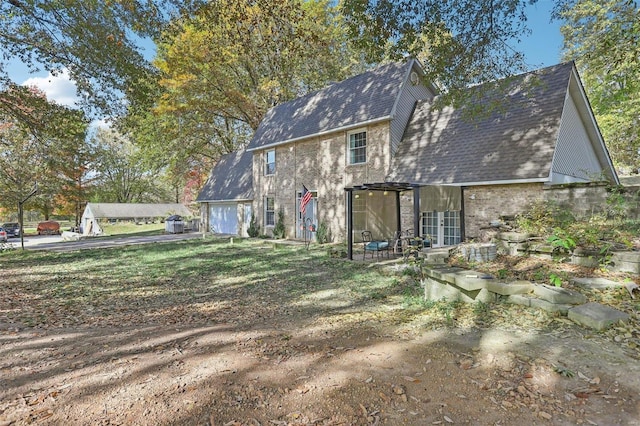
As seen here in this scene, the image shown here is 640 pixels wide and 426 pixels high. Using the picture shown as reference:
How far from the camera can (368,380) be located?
3248 millimetres

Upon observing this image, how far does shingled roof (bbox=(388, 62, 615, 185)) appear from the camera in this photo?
35.7 ft

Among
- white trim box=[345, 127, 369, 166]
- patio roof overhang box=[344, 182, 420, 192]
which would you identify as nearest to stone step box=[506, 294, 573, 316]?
patio roof overhang box=[344, 182, 420, 192]

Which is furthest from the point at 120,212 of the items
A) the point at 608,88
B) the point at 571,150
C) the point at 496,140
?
the point at 608,88

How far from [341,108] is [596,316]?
14382mm

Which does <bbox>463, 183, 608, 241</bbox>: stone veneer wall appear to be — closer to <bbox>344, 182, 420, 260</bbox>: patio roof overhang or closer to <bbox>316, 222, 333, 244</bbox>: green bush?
<bbox>344, 182, 420, 260</bbox>: patio roof overhang

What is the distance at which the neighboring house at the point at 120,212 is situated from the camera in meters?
36.8

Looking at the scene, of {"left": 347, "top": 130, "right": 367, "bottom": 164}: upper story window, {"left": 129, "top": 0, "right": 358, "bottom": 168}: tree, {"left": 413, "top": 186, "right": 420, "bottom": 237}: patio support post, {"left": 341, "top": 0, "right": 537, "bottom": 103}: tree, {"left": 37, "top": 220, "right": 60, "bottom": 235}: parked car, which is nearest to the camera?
{"left": 341, "top": 0, "right": 537, "bottom": 103}: tree

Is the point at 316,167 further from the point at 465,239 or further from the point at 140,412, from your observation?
the point at 140,412

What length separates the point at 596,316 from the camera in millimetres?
4117

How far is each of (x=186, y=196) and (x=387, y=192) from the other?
50937 mm

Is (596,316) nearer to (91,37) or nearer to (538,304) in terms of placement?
(538,304)

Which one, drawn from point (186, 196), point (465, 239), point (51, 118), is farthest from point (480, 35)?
point (186, 196)

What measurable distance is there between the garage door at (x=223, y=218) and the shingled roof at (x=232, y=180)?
778 mm

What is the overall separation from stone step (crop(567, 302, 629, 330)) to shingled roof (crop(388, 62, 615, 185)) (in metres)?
7.07
